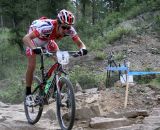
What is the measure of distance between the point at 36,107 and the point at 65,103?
1.64 meters

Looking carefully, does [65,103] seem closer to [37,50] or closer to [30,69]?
[37,50]

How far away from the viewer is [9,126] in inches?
275

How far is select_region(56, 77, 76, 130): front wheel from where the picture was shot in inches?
234

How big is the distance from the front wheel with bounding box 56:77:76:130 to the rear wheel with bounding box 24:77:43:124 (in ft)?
2.29

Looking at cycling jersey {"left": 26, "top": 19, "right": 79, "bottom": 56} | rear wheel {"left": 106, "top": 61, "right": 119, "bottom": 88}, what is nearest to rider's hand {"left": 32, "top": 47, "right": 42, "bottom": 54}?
cycling jersey {"left": 26, "top": 19, "right": 79, "bottom": 56}

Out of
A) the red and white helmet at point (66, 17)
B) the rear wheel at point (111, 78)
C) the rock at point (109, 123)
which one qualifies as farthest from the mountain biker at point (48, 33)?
Answer: the rear wheel at point (111, 78)

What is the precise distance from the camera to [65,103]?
612 cm

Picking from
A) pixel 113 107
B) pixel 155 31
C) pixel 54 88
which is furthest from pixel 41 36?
pixel 155 31

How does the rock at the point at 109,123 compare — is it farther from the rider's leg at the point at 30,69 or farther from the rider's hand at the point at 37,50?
the rider's hand at the point at 37,50

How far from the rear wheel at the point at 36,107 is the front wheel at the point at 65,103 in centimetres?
70

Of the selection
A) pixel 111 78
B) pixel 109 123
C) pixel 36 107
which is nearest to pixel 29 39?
pixel 36 107

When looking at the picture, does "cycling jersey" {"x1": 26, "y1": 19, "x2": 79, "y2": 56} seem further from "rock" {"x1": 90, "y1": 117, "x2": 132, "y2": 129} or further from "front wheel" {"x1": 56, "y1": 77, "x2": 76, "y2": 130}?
"rock" {"x1": 90, "y1": 117, "x2": 132, "y2": 129}

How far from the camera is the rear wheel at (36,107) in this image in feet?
22.9

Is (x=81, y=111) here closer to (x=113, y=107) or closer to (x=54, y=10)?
(x=113, y=107)
